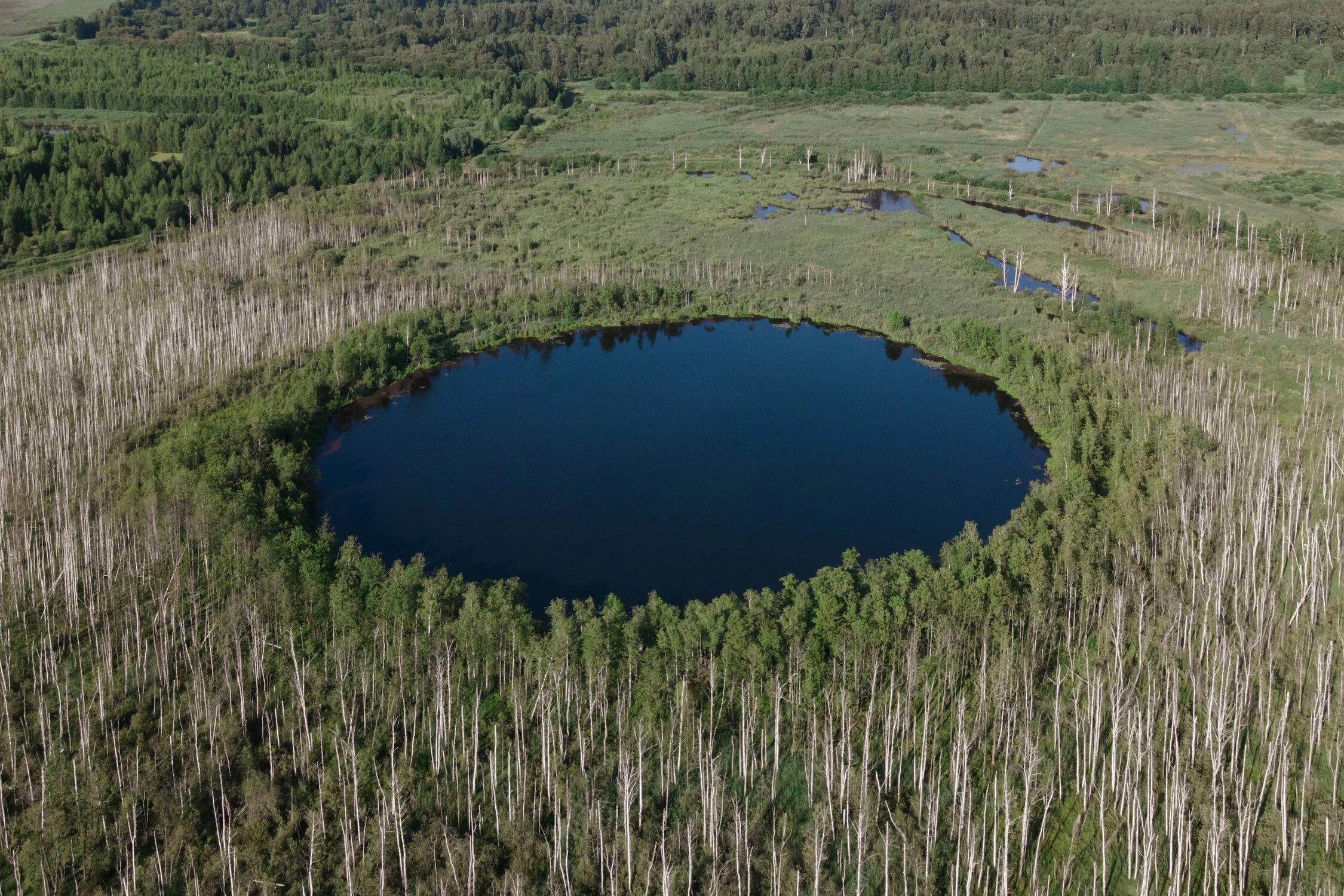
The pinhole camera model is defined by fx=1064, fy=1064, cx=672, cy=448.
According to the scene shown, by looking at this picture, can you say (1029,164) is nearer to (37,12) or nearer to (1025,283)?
(1025,283)

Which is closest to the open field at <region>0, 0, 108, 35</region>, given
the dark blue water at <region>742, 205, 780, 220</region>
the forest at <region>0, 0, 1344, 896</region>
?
the forest at <region>0, 0, 1344, 896</region>

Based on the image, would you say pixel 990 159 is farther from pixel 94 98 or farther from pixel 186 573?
pixel 94 98

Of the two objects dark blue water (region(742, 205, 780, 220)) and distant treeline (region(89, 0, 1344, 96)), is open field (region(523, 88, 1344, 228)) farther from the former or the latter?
dark blue water (region(742, 205, 780, 220))

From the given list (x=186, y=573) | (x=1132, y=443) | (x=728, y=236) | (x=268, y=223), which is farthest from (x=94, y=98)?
(x=1132, y=443)

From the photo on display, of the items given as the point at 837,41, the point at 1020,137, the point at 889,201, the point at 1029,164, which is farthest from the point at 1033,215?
the point at 837,41

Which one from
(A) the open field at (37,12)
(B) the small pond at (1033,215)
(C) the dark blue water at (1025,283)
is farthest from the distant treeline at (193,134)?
(C) the dark blue water at (1025,283)

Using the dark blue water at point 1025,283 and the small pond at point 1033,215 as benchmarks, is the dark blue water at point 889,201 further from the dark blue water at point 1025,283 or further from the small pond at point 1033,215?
the dark blue water at point 1025,283
